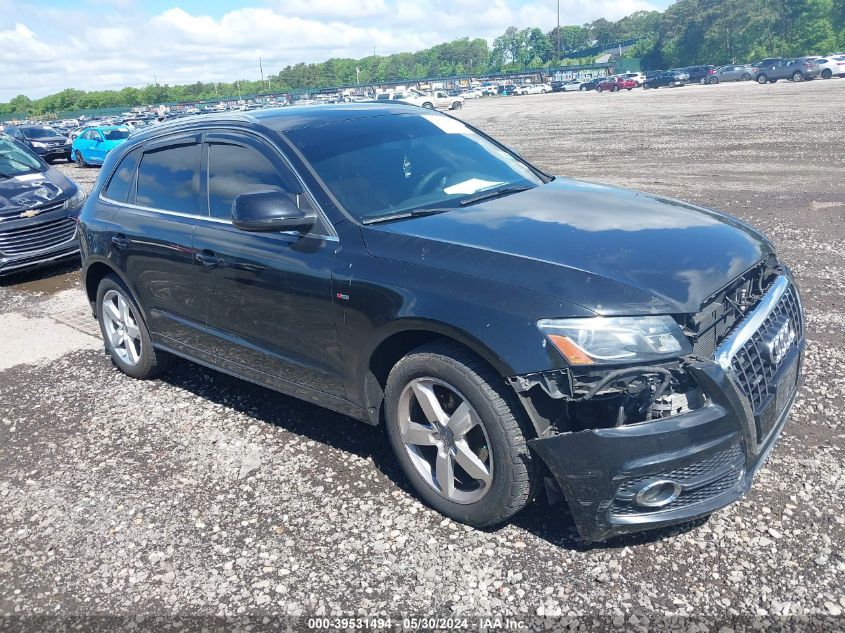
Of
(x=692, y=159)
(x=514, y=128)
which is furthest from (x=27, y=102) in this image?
(x=692, y=159)

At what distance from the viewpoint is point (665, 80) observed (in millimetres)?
61781

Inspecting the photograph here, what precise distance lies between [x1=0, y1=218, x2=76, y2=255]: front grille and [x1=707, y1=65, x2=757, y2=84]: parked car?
56672 mm

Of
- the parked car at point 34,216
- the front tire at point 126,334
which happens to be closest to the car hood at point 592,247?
the front tire at point 126,334

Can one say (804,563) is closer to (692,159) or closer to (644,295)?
(644,295)

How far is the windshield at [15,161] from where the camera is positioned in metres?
9.41

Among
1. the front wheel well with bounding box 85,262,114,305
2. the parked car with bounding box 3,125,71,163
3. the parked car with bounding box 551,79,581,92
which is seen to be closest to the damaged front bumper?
the front wheel well with bounding box 85,262,114,305

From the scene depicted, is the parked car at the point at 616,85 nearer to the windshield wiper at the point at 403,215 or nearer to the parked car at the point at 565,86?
the parked car at the point at 565,86

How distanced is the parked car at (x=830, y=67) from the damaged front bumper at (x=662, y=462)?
5332cm

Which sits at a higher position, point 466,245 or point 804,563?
point 466,245

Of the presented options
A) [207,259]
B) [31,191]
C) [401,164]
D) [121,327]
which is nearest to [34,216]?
[31,191]

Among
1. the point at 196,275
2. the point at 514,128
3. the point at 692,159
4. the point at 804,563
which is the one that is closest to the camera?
the point at 804,563

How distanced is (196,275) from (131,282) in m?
0.96

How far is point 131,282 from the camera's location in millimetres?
4941

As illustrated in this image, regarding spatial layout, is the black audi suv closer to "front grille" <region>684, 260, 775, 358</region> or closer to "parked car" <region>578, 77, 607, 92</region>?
"front grille" <region>684, 260, 775, 358</region>
